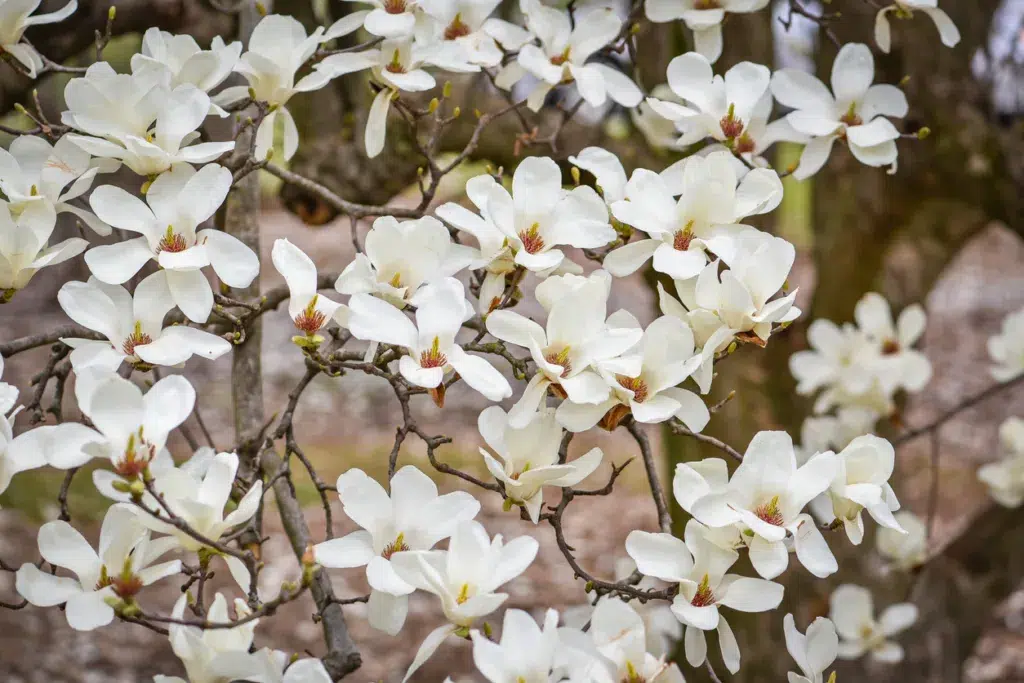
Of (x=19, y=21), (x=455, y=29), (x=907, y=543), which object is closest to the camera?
(x=19, y=21)

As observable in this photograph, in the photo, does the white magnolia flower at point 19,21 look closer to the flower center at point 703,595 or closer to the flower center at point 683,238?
the flower center at point 683,238

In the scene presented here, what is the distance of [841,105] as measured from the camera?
100 cm

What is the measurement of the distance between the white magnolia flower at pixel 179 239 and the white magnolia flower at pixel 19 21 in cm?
22

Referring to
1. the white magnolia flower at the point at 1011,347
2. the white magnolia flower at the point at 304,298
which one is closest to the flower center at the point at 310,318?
the white magnolia flower at the point at 304,298

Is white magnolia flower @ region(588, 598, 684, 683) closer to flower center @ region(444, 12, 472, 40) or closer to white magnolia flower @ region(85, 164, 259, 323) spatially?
white magnolia flower @ region(85, 164, 259, 323)

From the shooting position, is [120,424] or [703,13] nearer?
[120,424]

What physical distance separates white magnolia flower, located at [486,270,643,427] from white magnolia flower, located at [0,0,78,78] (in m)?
0.51

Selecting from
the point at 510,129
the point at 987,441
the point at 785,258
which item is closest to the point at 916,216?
the point at 510,129

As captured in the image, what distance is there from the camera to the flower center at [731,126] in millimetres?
934

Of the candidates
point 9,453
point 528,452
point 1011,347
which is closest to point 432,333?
point 528,452

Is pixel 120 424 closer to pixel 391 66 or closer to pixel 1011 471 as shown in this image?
pixel 391 66

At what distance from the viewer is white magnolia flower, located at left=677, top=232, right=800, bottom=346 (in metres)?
0.76

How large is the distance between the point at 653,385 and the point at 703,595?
0.57 feet

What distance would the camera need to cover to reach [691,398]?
30.7 inches
